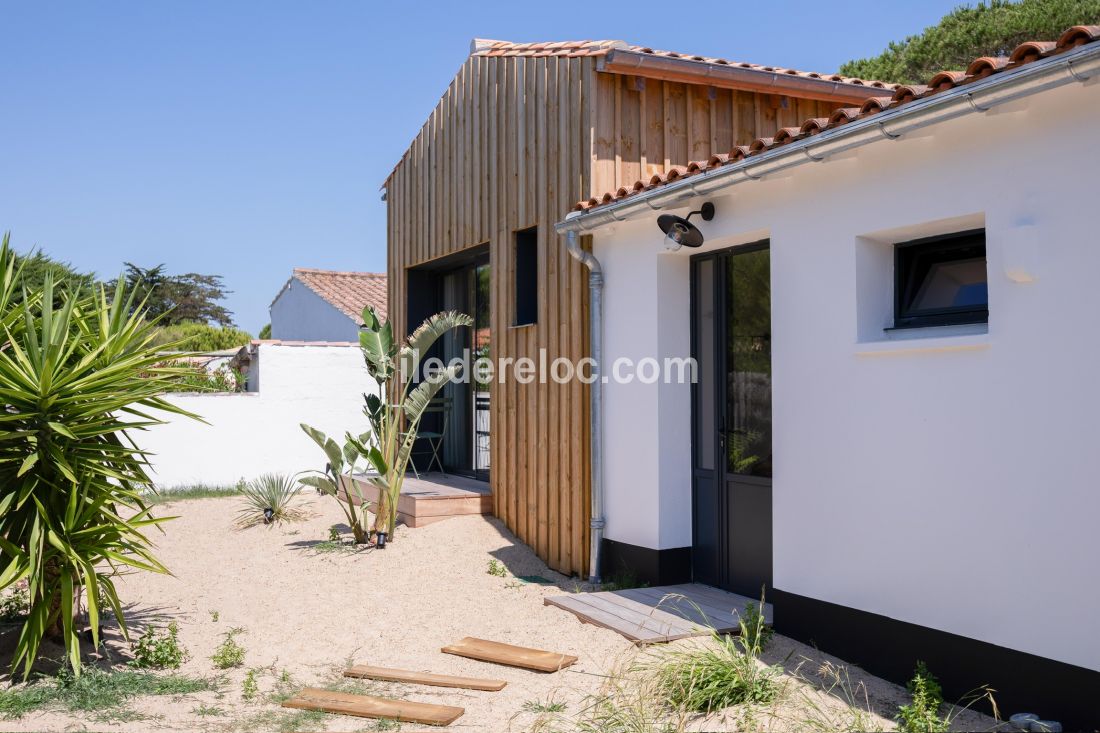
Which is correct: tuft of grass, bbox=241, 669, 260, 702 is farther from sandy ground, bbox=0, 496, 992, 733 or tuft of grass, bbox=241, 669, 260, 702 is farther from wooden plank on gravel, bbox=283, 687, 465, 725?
wooden plank on gravel, bbox=283, 687, 465, 725

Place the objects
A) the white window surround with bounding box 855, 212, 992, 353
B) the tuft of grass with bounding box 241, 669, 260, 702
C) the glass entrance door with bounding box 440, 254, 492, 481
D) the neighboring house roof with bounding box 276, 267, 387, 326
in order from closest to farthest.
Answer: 1. the tuft of grass with bounding box 241, 669, 260, 702
2. the white window surround with bounding box 855, 212, 992, 353
3. the glass entrance door with bounding box 440, 254, 492, 481
4. the neighboring house roof with bounding box 276, 267, 387, 326

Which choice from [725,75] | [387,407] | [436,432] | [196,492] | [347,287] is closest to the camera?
[725,75]

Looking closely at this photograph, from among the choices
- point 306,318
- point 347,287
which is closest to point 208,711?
point 347,287

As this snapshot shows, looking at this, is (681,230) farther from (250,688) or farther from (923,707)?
(250,688)

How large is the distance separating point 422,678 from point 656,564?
8.21 feet

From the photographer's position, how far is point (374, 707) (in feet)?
16.2

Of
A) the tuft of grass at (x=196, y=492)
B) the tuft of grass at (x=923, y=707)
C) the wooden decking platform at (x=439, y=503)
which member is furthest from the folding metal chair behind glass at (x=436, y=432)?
the tuft of grass at (x=923, y=707)

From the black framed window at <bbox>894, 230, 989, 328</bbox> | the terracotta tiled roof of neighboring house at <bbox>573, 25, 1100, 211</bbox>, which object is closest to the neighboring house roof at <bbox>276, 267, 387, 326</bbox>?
the terracotta tiled roof of neighboring house at <bbox>573, 25, 1100, 211</bbox>

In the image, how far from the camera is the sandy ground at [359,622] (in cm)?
488

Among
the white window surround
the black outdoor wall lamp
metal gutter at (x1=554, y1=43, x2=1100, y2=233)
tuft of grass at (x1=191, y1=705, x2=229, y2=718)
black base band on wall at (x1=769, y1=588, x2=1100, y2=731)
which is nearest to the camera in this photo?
metal gutter at (x1=554, y1=43, x2=1100, y2=233)

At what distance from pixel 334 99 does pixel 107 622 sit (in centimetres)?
1237

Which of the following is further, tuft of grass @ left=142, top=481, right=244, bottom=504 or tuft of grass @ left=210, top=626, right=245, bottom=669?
tuft of grass @ left=142, top=481, right=244, bottom=504

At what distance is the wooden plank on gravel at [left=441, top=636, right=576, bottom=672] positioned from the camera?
5.66 meters

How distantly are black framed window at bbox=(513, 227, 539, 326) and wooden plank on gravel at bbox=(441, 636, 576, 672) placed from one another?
4.05m
